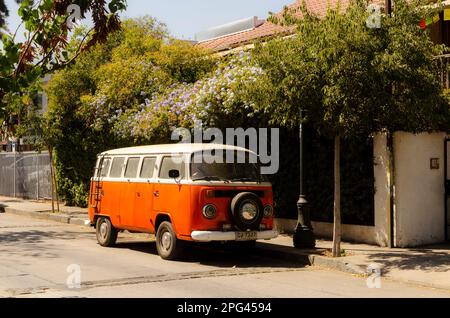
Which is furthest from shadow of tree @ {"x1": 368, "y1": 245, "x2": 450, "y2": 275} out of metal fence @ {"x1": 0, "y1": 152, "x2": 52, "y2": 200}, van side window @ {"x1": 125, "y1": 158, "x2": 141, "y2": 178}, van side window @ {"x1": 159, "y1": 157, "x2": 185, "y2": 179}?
metal fence @ {"x1": 0, "y1": 152, "x2": 52, "y2": 200}

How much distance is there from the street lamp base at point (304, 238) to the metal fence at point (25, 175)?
1566cm

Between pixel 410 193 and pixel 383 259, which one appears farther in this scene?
pixel 410 193

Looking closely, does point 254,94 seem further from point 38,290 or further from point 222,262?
point 38,290

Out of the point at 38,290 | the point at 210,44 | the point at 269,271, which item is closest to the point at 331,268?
the point at 269,271

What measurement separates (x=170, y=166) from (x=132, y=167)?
1483 mm

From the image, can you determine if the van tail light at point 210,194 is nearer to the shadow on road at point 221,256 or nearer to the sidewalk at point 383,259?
the shadow on road at point 221,256

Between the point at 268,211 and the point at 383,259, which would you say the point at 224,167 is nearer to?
the point at 268,211

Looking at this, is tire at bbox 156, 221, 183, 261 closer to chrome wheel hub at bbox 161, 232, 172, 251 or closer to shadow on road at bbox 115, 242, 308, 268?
chrome wheel hub at bbox 161, 232, 172, 251

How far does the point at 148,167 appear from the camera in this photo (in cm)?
1232

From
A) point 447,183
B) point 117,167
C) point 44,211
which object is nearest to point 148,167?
point 117,167

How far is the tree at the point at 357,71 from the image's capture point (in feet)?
33.4

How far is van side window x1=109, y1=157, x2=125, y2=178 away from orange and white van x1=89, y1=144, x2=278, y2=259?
0.33m

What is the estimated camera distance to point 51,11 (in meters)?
6.45

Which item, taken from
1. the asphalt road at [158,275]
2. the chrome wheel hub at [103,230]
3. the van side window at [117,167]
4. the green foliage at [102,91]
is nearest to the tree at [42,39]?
the asphalt road at [158,275]
